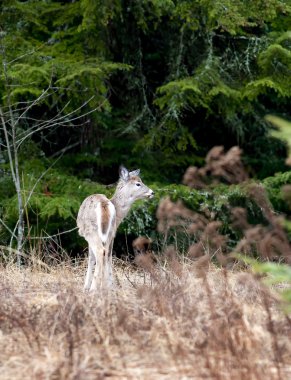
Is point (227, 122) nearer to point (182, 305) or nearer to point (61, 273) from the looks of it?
point (61, 273)

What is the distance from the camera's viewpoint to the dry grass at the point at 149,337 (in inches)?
182

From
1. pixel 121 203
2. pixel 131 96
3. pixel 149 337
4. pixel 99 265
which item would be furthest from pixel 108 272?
pixel 131 96

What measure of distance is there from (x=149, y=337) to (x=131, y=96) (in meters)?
10.6

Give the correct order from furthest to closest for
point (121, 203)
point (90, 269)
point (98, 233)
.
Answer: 1. point (121, 203)
2. point (90, 269)
3. point (98, 233)

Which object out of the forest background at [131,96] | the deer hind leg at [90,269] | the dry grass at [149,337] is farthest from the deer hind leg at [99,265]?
the forest background at [131,96]

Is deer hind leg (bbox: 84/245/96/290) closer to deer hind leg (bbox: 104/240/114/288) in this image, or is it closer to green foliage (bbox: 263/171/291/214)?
deer hind leg (bbox: 104/240/114/288)

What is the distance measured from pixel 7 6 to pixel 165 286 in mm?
8067

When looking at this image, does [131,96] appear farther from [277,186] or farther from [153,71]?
[277,186]

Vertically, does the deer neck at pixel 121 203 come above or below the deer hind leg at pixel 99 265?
below

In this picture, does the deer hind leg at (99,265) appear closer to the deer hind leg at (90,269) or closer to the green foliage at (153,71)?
the deer hind leg at (90,269)

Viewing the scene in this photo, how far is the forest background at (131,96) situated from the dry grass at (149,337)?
5.69 meters

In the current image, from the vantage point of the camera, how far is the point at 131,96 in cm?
1544

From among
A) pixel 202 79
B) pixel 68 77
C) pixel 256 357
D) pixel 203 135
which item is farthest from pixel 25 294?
pixel 203 135

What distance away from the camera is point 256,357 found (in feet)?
15.5
